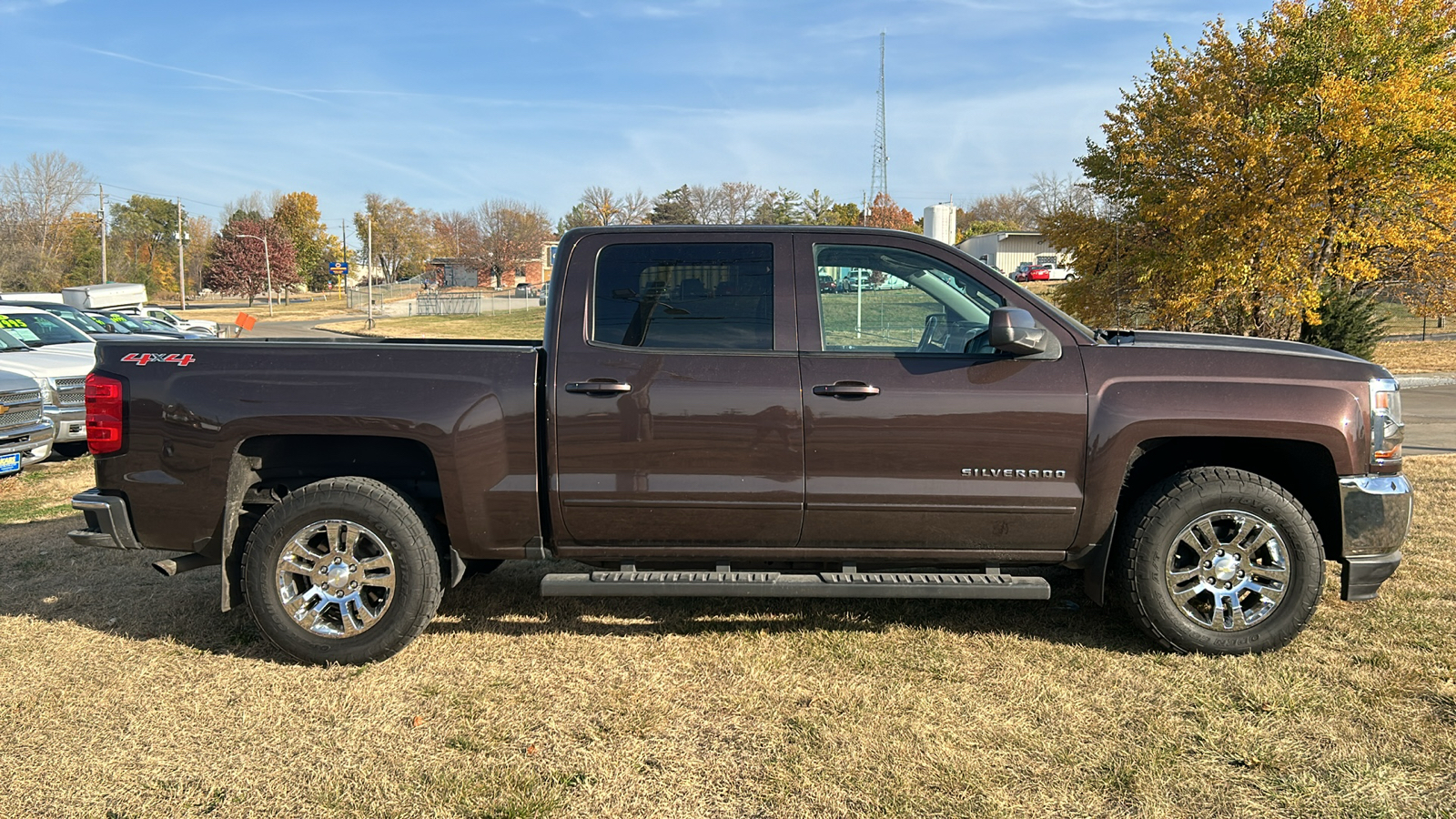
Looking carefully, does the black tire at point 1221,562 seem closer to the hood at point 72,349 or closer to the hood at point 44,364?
the hood at point 44,364

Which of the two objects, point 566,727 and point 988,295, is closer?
point 566,727

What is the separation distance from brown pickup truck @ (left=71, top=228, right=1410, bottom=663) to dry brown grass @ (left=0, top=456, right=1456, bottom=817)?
33 cm

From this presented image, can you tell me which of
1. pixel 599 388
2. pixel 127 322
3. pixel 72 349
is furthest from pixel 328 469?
pixel 127 322

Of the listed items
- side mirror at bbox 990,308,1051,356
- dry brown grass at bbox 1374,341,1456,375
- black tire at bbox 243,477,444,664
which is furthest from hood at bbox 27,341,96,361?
dry brown grass at bbox 1374,341,1456,375

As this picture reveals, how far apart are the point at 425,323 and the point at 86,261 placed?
130ft

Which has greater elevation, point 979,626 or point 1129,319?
point 1129,319

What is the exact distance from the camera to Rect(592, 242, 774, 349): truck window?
4.11 m

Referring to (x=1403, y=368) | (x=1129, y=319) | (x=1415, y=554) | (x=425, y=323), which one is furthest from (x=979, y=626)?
(x=425, y=323)

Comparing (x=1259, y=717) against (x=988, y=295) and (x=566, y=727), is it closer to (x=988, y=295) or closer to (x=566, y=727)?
(x=988, y=295)

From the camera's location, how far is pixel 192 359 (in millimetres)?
4125

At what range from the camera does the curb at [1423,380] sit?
1714cm

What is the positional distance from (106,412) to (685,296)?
8.54 ft

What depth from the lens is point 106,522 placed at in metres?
4.16

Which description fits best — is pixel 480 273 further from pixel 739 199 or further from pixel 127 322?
pixel 127 322
